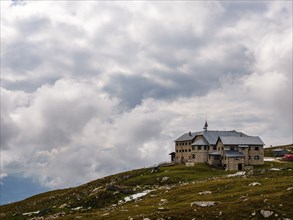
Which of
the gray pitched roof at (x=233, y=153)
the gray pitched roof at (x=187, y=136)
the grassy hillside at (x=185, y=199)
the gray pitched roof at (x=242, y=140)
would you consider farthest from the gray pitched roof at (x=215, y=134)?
the grassy hillside at (x=185, y=199)

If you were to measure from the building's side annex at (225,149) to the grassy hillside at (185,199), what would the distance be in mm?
7721

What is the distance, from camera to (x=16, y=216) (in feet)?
363

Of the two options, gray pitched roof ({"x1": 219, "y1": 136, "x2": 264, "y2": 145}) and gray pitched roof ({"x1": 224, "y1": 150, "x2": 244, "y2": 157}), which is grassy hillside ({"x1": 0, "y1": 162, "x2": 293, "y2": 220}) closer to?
gray pitched roof ({"x1": 224, "y1": 150, "x2": 244, "y2": 157})

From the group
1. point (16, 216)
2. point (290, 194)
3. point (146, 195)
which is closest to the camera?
point (290, 194)

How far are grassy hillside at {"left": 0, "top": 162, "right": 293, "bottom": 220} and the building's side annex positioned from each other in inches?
304

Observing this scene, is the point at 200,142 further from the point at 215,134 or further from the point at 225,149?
the point at 225,149

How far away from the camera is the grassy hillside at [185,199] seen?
66.5 m

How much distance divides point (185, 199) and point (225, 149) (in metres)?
60.9

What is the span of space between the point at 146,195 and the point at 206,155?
2216 inches

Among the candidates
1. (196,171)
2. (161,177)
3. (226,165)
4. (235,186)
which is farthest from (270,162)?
(235,186)

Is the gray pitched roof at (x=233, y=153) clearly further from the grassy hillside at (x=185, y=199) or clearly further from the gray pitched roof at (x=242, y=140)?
the grassy hillside at (x=185, y=199)

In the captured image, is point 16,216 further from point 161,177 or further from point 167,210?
point 167,210

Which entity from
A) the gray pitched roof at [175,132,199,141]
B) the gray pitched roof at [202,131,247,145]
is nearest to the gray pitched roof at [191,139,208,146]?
the gray pitched roof at [202,131,247,145]

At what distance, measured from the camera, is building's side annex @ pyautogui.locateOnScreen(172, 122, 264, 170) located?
13450cm
